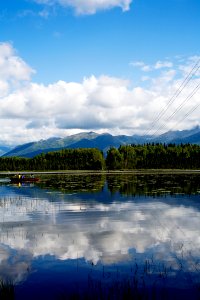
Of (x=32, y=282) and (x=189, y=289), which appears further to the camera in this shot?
(x=32, y=282)

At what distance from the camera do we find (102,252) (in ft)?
96.5


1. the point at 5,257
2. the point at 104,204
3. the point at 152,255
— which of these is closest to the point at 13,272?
the point at 5,257


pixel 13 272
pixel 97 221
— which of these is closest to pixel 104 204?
pixel 97 221

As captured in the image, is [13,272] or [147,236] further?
[147,236]

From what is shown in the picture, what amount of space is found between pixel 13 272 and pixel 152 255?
33.5 feet

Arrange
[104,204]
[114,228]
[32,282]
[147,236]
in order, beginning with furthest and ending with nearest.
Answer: [104,204] < [114,228] < [147,236] < [32,282]

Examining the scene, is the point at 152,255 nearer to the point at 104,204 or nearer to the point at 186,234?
the point at 186,234

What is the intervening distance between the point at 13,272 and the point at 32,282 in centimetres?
242

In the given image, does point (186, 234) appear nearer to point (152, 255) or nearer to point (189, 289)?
point (152, 255)

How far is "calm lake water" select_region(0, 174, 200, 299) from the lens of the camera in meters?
21.2

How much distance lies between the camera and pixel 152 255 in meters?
28.3

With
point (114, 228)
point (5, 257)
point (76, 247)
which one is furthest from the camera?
point (114, 228)

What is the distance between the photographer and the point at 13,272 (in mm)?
24281

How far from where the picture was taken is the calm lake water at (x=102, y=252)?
21.2m
